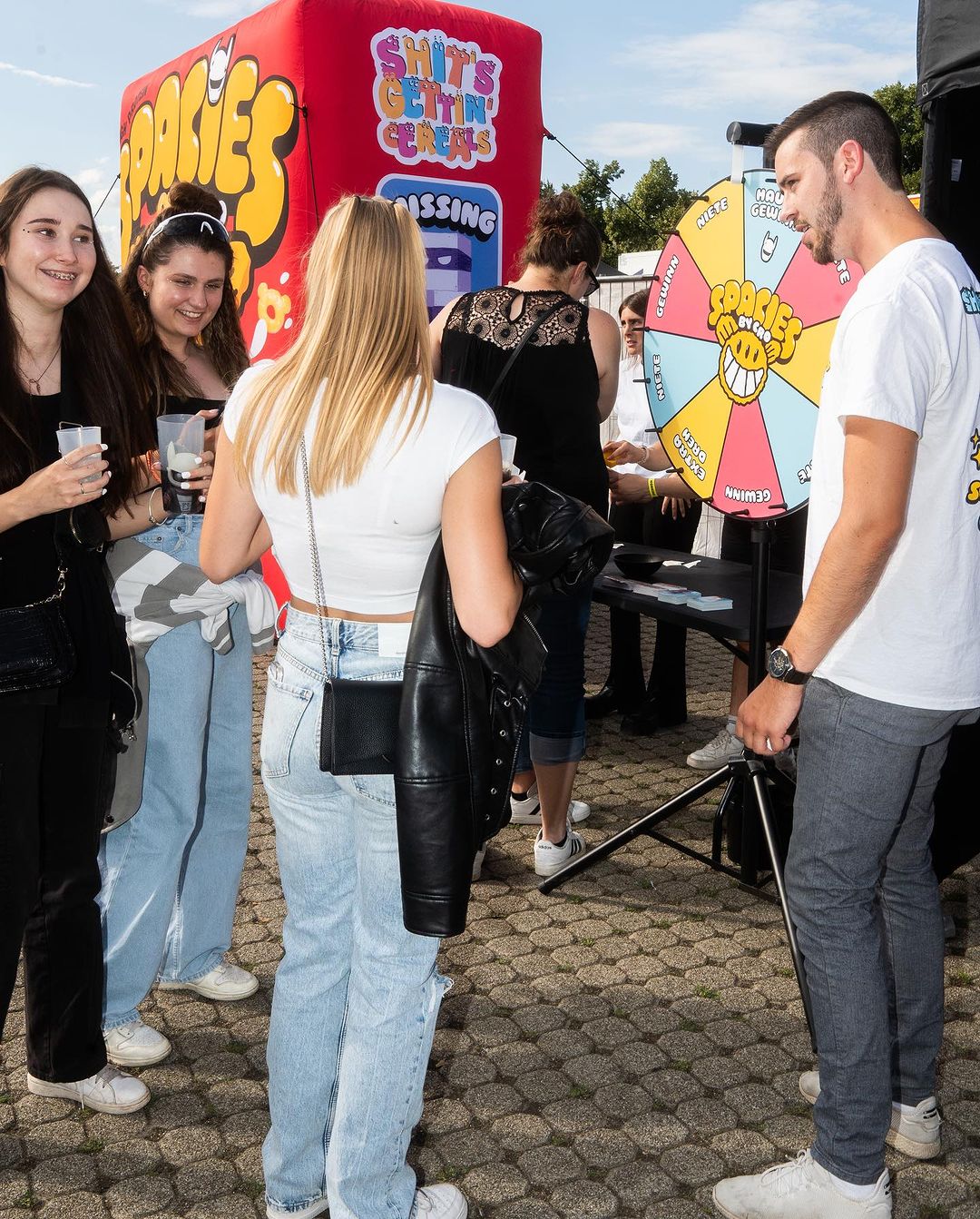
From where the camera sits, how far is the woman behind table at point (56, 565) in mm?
2346

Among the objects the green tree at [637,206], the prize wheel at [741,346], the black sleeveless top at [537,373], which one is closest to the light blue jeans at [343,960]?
the prize wheel at [741,346]

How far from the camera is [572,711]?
391 cm

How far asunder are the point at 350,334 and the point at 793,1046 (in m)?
2.16

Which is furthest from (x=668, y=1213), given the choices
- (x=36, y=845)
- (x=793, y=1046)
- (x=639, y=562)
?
(x=639, y=562)

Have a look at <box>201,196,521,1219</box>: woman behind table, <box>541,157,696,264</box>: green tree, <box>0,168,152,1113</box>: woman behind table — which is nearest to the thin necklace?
<box>0,168,152,1113</box>: woman behind table

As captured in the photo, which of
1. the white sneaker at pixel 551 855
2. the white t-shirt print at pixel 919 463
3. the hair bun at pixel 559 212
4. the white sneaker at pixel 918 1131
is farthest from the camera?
the white sneaker at pixel 551 855

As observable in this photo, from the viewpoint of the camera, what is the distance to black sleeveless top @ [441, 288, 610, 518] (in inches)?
139

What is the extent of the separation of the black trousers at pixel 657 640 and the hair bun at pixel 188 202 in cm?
286

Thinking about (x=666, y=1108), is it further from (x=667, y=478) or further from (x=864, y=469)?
(x=667, y=478)

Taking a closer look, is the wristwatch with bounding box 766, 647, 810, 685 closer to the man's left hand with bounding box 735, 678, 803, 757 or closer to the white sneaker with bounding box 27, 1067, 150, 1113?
the man's left hand with bounding box 735, 678, 803, 757

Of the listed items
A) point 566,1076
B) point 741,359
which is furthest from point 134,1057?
point 741,359

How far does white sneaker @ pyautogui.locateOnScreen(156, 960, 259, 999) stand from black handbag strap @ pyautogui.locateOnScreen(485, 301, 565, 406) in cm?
182

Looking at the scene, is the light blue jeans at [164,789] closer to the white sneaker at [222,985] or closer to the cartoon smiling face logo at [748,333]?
the white sneaker at [222,985]

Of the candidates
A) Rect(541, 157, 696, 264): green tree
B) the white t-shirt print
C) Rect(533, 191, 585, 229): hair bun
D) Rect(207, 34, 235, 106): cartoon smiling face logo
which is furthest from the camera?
Rect(541, 157, 696, 264): green tree
